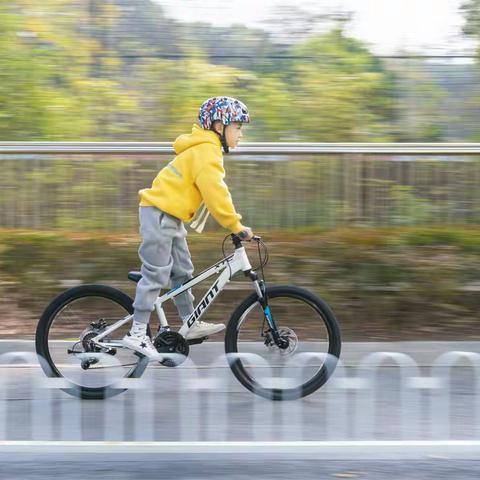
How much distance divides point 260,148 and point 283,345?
305 centimetres

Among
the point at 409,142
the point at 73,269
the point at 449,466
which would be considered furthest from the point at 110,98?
the point at 449,466

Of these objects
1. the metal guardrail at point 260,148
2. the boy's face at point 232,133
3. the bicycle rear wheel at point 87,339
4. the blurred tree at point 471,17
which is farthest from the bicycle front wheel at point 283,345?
the blurred tree at point 471,17

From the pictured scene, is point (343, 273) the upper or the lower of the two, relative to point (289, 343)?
upper

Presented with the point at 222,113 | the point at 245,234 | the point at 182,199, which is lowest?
the point at 245,234

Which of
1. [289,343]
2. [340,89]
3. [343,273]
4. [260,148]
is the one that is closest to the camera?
[289,343]

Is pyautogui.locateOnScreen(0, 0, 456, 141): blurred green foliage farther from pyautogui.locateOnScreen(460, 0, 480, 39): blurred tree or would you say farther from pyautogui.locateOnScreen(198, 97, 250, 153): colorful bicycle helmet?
pyautogui.locateOnScreen(198, 97, 250, 153): colorful bicycle helmet

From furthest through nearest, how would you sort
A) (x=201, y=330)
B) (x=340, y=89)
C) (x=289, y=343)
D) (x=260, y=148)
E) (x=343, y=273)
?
(x=340, y=89), (x=260, y=148), (x=343, y=273), (x=201, y=330), (x=289, y=343)

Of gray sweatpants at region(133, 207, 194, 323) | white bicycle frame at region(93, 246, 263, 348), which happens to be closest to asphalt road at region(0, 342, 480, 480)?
white bicycle frame at region(93, 246, 263, 348)

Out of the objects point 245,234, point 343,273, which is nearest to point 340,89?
point 343,273

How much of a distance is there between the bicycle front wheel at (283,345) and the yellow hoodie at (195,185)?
1.74ft

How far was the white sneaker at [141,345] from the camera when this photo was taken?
19.2 feet

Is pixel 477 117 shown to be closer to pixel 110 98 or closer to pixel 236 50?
pixel 236 50

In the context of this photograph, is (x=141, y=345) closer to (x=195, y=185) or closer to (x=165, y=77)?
(x=195, y=185)

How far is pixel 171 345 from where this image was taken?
5906mm
